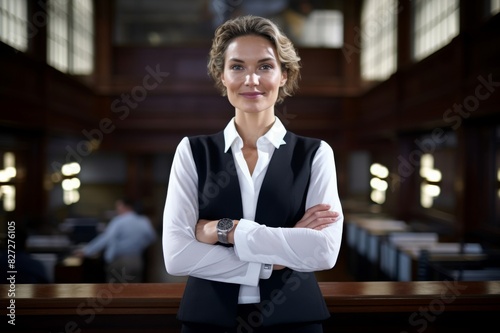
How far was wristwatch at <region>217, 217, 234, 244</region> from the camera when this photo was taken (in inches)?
54.2

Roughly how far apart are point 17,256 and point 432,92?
15.7 feet

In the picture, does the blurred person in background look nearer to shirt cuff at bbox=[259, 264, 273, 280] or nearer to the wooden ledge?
the wooden ledge

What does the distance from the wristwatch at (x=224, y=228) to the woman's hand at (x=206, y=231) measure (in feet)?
0.05

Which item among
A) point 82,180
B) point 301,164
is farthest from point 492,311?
point 82,180

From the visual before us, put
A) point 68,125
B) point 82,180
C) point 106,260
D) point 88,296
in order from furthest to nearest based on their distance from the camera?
point 82,180
point 68,125
point 106,260
point 88,296

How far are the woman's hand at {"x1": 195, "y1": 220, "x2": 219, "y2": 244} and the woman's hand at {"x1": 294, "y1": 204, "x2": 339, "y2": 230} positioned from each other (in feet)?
0.76

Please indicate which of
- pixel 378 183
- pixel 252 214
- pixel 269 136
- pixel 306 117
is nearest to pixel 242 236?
pixel 252 214

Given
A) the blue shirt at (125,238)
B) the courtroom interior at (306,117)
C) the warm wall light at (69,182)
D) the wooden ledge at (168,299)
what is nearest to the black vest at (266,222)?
the wooden ledge at (168,299)

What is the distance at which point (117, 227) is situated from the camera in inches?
230

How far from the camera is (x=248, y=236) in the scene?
4.41 ft

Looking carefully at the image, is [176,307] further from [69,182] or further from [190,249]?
[69,182]

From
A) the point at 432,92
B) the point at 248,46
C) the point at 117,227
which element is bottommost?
the point at 117,227

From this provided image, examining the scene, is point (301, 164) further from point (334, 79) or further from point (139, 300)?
point (334, 79)

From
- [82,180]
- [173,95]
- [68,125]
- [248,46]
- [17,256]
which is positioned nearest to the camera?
[248,46]
